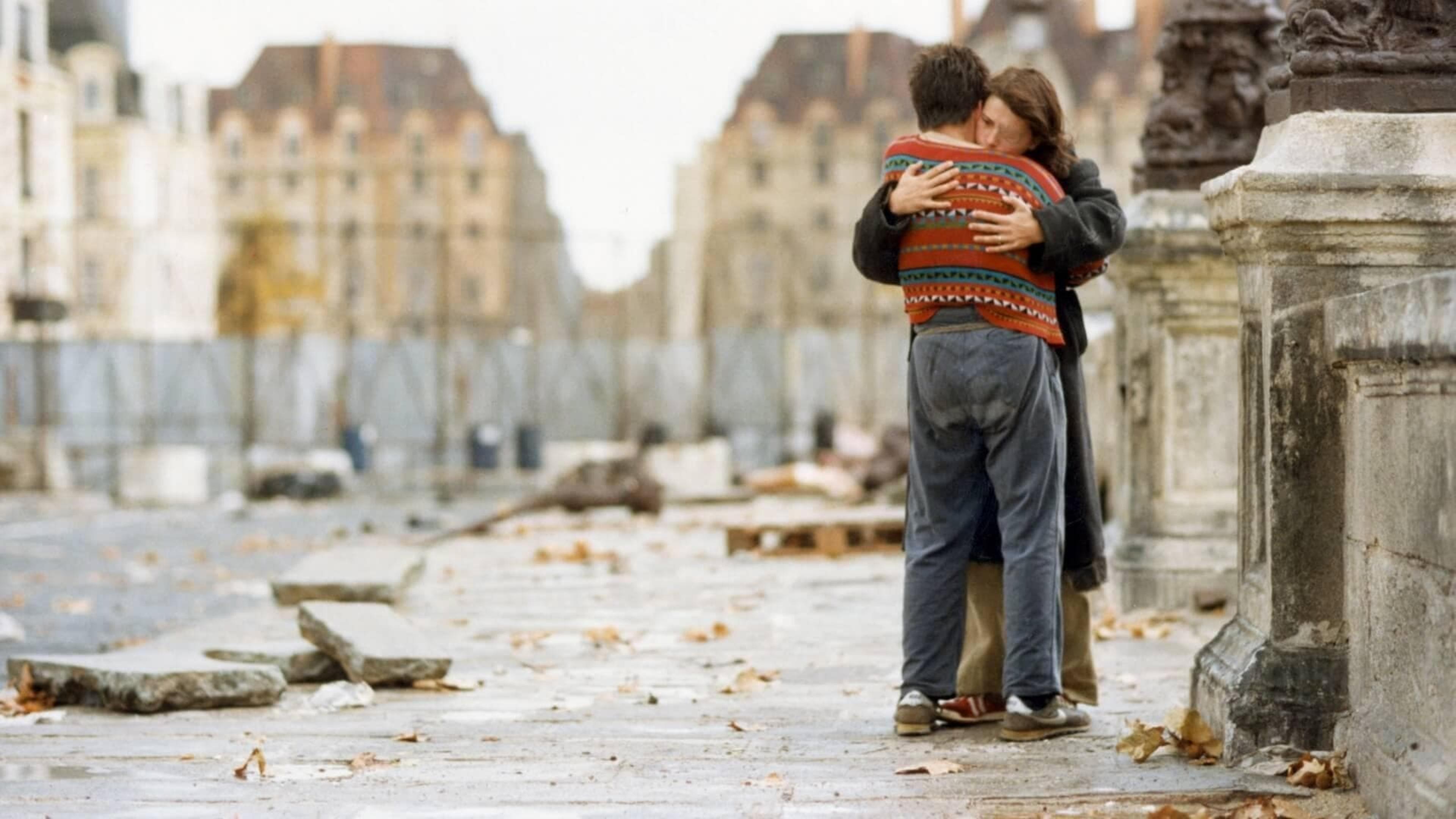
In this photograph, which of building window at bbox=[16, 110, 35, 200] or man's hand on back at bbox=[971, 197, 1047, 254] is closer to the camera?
man's hand on back at bbox=[971, 197, 1047, 254]

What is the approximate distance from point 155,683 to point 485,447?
2816 centimetres

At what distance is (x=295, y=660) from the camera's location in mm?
6512

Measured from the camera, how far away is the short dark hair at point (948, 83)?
4.93 metres

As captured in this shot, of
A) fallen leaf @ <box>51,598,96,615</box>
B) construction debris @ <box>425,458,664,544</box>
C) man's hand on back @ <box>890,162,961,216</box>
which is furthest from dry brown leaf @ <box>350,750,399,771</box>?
construction debris @ <box>425,458,664,544</box>

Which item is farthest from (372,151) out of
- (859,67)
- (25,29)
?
(25,29)

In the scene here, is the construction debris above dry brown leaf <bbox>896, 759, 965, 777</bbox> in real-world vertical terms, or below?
below

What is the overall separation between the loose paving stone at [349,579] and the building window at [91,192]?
56772 mm

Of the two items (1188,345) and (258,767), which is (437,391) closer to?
(1188,345)

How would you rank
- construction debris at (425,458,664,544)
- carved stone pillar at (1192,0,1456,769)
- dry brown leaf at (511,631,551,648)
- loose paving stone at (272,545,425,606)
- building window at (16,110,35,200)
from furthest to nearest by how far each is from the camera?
1. building window at (16,110,35,200)
2. construction debris at (425,458,664,544)
3. loose paving stone at (272,545,425,606)
4. dry brown leaf at (511,631,551,648)
5. carved stone pillar at (1192,0,1456,769)

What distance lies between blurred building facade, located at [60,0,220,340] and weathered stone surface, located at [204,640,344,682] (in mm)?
51619

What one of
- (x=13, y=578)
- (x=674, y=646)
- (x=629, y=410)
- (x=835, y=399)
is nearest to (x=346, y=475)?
(x=629, y=410)

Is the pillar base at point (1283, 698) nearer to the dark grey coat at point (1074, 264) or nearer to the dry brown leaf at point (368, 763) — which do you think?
the dark grey coat at point (1074, 264)

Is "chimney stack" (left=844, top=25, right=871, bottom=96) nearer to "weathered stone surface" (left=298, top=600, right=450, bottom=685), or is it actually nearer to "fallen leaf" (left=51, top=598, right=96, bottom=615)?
"fallen leaf" (left=51, top=598, right=96, bottom=615)

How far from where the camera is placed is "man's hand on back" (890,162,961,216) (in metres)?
4.85
